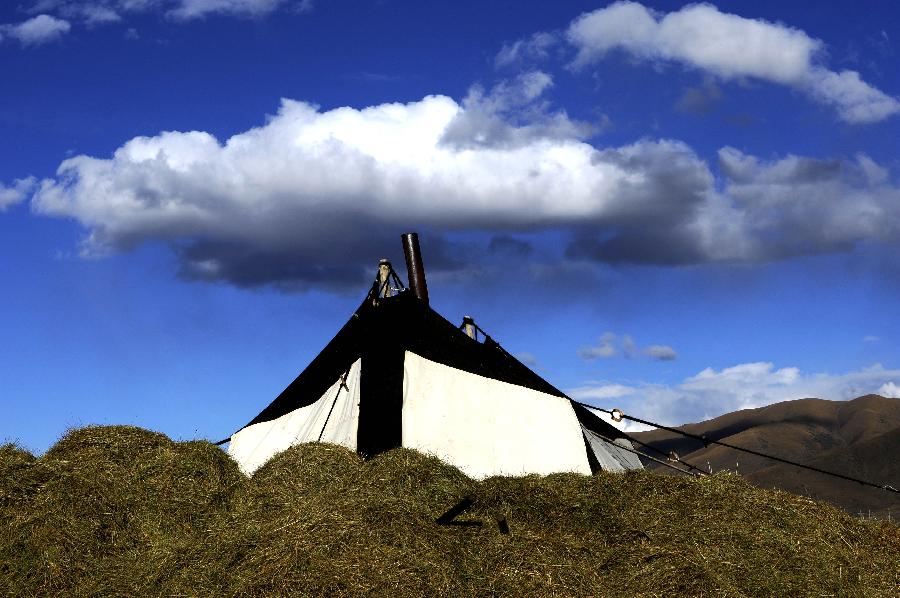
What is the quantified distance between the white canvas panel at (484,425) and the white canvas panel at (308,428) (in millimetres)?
1038

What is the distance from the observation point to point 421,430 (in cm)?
1452

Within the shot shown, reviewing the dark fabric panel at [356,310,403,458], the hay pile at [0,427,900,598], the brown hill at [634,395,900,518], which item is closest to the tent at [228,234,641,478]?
the dark fabric panel at [356,310,403,458]

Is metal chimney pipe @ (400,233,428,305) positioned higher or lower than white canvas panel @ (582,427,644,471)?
higher

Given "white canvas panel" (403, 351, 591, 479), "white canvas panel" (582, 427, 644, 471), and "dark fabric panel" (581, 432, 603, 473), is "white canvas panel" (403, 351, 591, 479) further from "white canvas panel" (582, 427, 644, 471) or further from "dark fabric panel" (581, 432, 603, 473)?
"white canvas panel" (582, 427, 644, 471)

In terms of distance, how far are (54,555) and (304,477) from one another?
9.89 feet

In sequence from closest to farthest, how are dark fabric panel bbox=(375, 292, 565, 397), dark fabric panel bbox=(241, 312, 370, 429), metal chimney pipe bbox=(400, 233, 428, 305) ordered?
1. dark fabric panel bbox=(375, 292, 565, 397)
2. dark fabric panel bbox=(241, 312, 370, 429)
3. metal chimney pipe bbox=(400, 233, 428, 305)

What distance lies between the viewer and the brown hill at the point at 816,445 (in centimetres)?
5856

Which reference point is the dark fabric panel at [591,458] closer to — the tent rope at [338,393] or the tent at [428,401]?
the tent at [428,401]

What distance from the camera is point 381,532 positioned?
10.1 metres

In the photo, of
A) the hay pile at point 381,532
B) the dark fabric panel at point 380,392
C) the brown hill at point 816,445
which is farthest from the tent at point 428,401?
the brown hill at point 816,445

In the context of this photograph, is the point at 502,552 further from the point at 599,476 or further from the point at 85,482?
the point at 85,482

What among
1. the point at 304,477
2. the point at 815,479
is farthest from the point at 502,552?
the point at 815,479

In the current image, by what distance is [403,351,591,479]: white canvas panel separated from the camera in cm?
1459

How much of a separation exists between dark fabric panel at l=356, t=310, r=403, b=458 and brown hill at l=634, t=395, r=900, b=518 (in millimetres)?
41550
